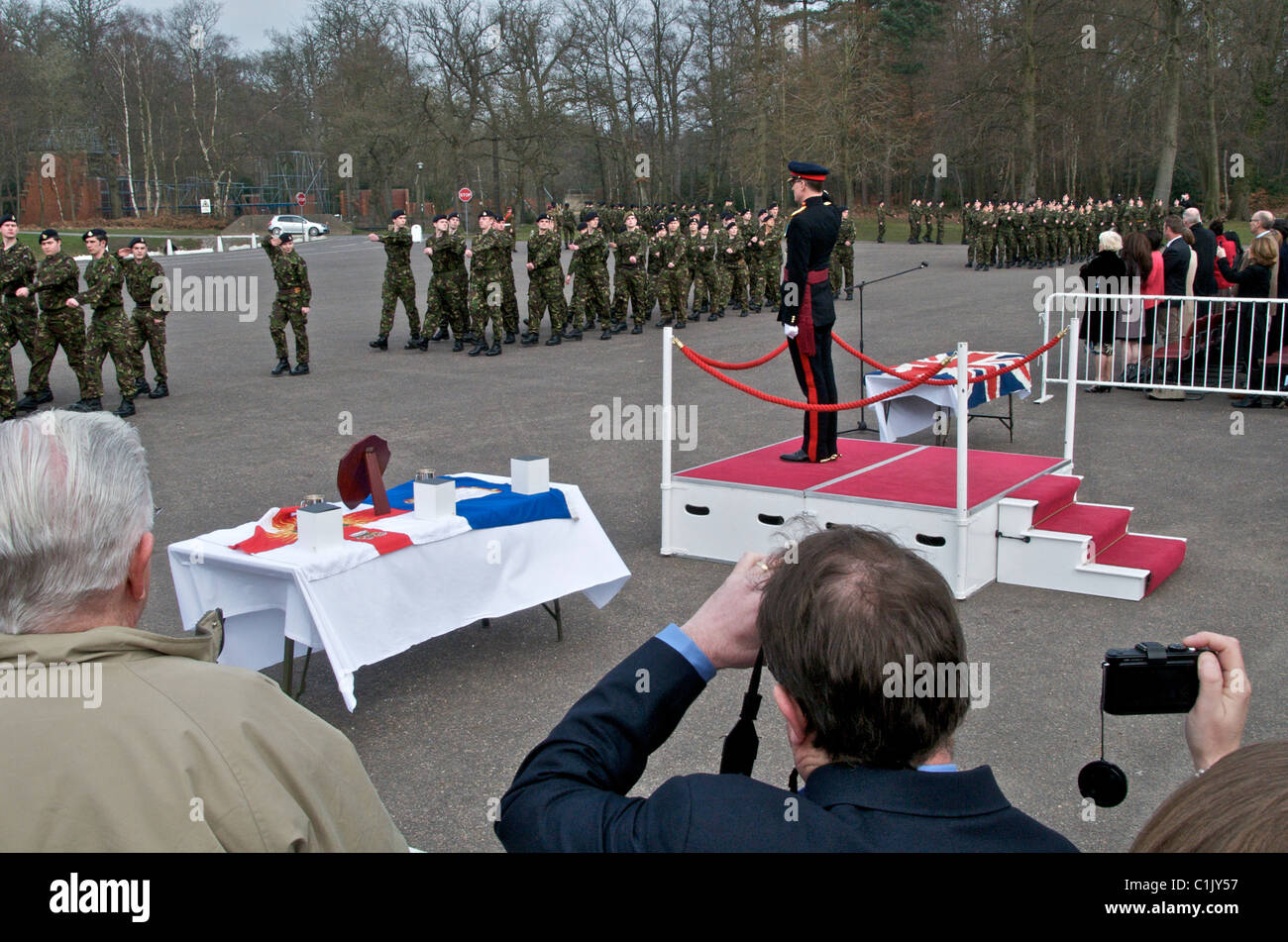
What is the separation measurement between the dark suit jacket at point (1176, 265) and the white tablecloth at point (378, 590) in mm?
10940

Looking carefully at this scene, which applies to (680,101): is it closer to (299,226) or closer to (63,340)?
(299,226)

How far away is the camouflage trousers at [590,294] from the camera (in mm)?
19531

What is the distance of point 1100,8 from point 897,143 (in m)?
8.41

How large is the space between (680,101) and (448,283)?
162ft

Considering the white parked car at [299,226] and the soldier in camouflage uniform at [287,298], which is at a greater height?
the white parked car at [299,226]

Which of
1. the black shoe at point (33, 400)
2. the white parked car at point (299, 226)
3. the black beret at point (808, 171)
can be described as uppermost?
the white parked car at point (299, 226)

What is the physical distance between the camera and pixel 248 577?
16.8 feet

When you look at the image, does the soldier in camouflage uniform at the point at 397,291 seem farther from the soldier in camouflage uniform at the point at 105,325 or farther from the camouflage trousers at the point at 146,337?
the soldier in camouflage uniform at the point at 105,325

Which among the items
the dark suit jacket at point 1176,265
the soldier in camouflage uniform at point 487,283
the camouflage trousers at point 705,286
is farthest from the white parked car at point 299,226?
the dark suit jacket at point 1176,265

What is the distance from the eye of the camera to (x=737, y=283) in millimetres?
23062

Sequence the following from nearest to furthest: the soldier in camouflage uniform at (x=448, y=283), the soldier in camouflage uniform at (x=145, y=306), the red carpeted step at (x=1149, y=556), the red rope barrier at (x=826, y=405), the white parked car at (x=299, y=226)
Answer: the red carpeted step at (x=1149, y=556) → the red rope barrier at (x=826, y=405) → the soldier in camouflage uniform at (x=145, y=306) → the soldier in camouflage uniform at (x=448, y=283) → the white parked car at (x=299, y=226)

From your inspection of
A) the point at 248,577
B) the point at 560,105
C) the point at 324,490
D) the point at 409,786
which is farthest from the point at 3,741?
the point at 560,105

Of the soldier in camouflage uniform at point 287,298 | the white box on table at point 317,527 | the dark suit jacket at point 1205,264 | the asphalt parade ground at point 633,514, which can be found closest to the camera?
the asphalt parade ground at point 633,514

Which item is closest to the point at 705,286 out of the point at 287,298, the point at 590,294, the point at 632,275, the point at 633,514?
the point at 632,275
